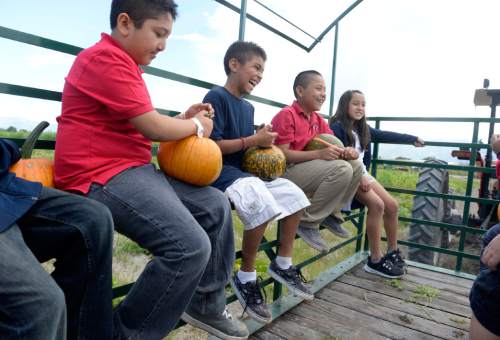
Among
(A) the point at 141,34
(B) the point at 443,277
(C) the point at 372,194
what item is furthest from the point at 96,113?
(B) the point at 443,277

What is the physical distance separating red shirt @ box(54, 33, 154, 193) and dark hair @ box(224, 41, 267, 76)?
0.83m

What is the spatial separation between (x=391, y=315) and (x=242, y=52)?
1835 millimetres

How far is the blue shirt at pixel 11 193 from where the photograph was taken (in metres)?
0.92

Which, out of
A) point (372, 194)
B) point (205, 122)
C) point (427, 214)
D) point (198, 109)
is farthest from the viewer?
point (427, 214)

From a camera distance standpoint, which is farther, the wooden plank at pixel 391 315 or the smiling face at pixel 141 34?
the wooden plank at pixel 391 315

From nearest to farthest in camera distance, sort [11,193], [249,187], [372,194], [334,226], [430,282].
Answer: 1. [11,193]
2. [249,187]
3. [334,226]
4. [372,194]
5. [430,282]

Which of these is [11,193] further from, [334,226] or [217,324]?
[334,226]

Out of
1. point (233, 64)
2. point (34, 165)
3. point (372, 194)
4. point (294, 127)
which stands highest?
point (233, 64)

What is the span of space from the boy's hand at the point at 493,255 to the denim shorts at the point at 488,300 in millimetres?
53

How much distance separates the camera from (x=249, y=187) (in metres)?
1.66

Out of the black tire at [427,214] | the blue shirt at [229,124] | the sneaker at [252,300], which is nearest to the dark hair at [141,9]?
the blue shirt at [229,124]

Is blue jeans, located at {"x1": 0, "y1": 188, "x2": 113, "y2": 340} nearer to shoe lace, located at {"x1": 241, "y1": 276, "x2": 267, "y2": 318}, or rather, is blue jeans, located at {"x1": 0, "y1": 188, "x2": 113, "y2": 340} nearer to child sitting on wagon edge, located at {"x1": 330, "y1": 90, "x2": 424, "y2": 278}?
shoe lace, located at {"x1": 241, "y1": 276, "x2": 267, "y2": 318}

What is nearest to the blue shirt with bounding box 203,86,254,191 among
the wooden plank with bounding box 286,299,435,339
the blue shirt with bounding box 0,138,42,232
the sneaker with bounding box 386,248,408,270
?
the blue shirt with bounding box 0,138,42,232

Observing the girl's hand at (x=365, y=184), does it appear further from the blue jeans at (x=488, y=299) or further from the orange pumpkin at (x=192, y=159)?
the orange pumpkin at (x=192, y=159)
